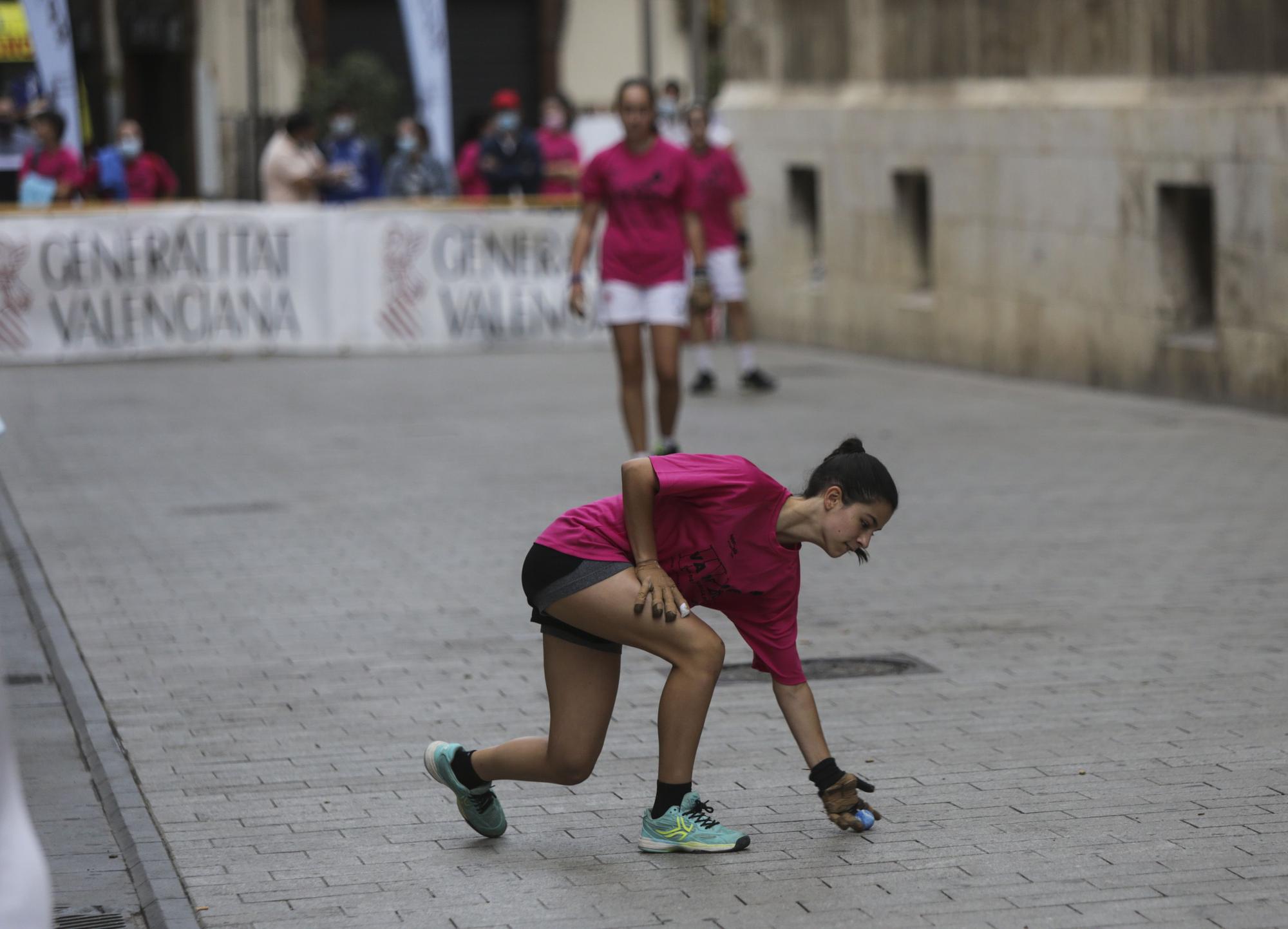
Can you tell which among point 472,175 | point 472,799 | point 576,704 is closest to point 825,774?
point 576,704

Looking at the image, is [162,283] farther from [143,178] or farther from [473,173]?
[143,178]

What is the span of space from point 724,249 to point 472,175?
6981mm

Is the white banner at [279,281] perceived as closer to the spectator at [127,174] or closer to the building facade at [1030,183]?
the building facade at [1030,183]

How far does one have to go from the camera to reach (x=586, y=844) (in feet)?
17.5

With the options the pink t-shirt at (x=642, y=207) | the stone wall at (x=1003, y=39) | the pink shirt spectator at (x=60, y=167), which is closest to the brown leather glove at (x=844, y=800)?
the pink t-shirt at (x=642, y=207)

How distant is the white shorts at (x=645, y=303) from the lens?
11.8 metres

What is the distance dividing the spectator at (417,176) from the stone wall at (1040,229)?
348cm

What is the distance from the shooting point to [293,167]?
2088cm

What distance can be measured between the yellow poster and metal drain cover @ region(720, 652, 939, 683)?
113 feet

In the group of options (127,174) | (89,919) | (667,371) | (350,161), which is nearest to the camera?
(89,919)

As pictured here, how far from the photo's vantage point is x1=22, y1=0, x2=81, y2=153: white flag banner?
71.3 ft

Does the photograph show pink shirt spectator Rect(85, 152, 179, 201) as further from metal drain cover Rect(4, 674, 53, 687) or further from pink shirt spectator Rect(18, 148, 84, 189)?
metal drain cover Rect(4, 674, 53, 687)

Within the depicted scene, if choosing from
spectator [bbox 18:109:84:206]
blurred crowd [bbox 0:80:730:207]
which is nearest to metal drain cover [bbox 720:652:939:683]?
blurred crowd [bbox 0:80:730:207]

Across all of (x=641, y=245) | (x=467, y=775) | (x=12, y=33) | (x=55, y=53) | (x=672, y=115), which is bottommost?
(x=467, y=775)
